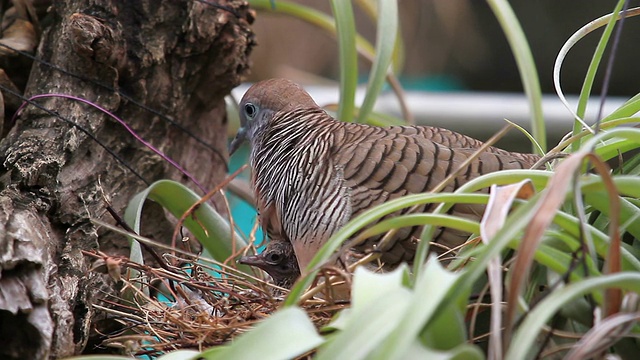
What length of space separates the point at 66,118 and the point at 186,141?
42cm

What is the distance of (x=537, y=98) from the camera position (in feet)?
6.44

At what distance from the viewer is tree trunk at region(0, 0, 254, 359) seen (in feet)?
4.07

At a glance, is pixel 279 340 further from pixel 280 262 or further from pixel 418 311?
pixel 280 262

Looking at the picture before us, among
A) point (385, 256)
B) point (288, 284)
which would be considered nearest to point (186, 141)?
point (288, 284)

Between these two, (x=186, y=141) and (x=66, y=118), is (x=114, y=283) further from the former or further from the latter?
(x=186, y=141)

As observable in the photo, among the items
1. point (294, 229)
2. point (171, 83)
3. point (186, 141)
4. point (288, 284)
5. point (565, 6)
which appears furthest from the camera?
point (565, 6)

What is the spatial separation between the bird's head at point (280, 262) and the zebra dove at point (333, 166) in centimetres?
3

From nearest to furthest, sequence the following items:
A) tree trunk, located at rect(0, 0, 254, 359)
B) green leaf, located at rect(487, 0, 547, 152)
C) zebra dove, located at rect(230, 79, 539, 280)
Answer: tree trunk, located at rect(0, 0, 254, 359) → zebra dove, located at rect(230, 79, 539, 280) → green leaf, located at rect(487, 0, 547, 152)

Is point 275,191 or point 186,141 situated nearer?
point 275,191

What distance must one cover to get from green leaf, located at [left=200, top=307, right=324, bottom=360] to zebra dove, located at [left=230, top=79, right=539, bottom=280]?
2.03 ft

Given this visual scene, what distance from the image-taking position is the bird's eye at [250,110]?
6.15 feet

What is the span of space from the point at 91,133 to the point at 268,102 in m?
0.40

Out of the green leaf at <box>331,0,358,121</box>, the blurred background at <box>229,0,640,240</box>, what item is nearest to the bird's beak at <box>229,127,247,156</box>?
the green leaf at <box>331,0,358,121</box>

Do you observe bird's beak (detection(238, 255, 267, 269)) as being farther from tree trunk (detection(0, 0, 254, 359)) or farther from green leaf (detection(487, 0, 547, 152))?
green leaf (detection(487, 0, 547, 152))
